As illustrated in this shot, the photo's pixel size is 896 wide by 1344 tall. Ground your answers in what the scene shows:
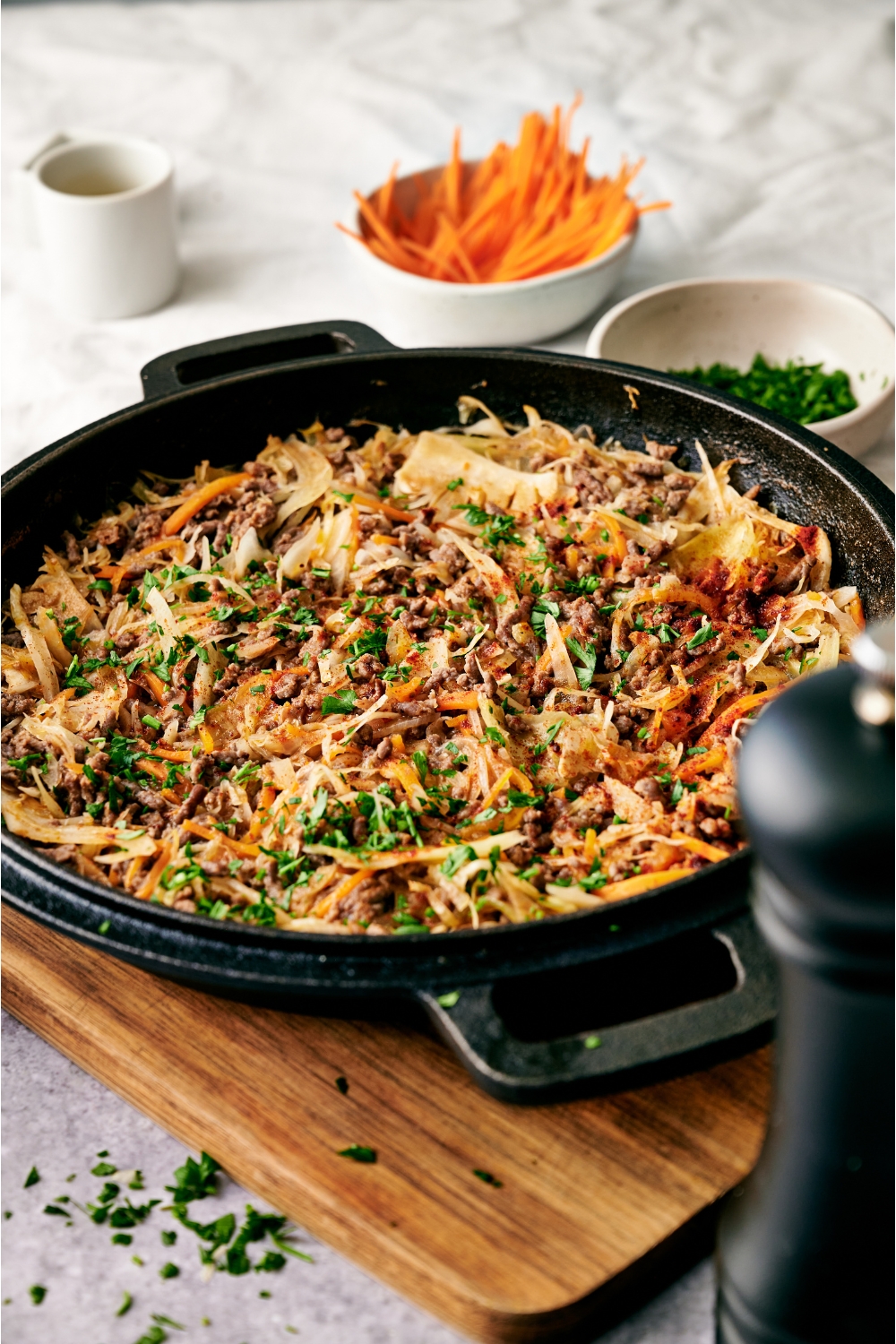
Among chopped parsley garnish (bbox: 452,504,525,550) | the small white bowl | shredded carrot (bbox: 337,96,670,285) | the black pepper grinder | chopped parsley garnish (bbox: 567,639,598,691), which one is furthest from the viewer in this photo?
shredded carrot (bbox: 337,96,670,285)

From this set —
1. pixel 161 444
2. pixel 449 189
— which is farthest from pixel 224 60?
pixel 161 444

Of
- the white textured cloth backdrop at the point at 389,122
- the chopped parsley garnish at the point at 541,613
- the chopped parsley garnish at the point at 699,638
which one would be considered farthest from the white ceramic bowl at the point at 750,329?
the chopped parsley garnish at the point at 699,638

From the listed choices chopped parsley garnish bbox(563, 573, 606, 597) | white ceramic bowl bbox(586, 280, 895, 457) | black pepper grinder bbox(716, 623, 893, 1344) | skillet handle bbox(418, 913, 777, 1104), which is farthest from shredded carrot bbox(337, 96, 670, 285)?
black pepper grinder bbox(716, 623, 893, 1344)

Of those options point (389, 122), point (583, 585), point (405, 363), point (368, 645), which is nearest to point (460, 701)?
point (368, 645)

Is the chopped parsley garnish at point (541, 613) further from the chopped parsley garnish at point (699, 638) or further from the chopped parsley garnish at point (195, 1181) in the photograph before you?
the chopped parsley garnish at point (195, 1181)

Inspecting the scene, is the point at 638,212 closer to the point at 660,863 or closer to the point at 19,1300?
the point at 660,863

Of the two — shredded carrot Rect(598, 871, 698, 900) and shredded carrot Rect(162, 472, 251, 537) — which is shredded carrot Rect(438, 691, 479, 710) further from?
shredded carrot Rect(162, 472, 251, 537)
